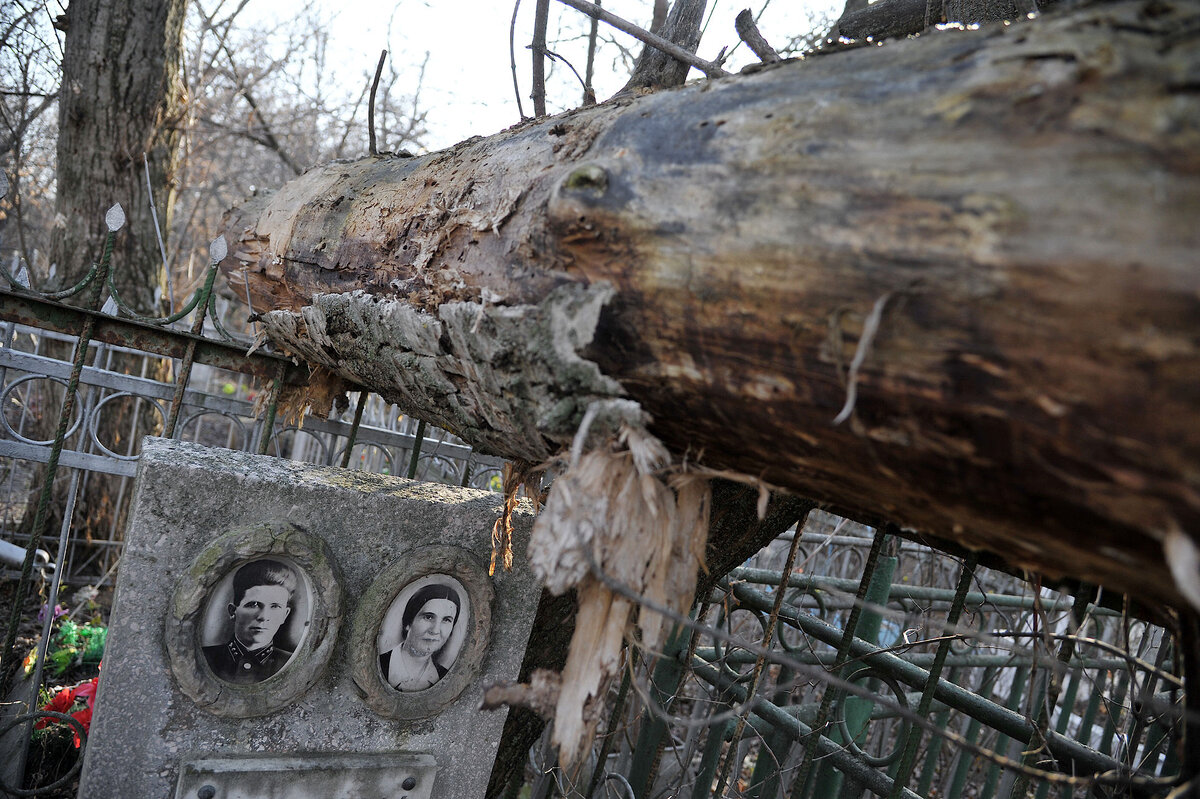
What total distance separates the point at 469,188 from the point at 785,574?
1292mm

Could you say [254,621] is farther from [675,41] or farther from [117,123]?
[117,123]

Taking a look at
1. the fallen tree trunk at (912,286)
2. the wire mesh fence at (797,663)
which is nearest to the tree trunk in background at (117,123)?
the wire mesh fence at (797,663)

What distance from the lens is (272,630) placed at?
1612mm

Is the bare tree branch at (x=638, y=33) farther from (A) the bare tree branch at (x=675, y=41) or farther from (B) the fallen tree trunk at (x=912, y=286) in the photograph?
(B) the fallen tree trunk at (x=912, y=286)

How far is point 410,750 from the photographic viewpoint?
1.83 meters

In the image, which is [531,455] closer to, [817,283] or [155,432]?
[817,283]

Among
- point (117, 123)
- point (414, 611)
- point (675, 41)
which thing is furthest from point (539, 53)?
point (117, 123)

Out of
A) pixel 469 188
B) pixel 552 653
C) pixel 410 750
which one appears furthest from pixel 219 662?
pixel 469 188

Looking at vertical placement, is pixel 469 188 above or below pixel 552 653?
above

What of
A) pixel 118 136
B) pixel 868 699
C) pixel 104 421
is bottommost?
pixel 104 421

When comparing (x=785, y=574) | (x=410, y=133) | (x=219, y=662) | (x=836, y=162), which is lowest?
(x=219, y=662)

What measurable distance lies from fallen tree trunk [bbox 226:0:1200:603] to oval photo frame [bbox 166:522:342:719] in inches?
24.4

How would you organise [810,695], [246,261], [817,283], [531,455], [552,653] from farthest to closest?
1. [810,695]
2. [246,261]
3. [552,653]
4. [531,455]
5. [817,283]

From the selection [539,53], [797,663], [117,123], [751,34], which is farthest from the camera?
[117,123]
